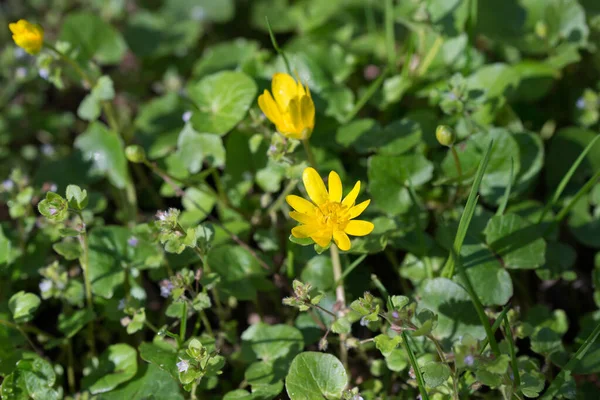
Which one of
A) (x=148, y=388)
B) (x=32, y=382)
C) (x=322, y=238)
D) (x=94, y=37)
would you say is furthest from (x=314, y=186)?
(x=94, y=37)

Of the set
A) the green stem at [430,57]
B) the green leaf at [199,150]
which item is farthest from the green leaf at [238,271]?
the green stem at [430,57]

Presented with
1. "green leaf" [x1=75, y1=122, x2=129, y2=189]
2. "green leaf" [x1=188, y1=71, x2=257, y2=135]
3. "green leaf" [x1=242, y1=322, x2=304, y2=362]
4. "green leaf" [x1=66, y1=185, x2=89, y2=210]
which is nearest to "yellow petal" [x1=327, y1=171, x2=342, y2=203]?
"green leaf" [x1=242, y1=322, x2=304, y2=362]

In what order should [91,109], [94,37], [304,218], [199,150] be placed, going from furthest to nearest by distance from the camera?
1. [94,37]
2. [91,109]
3. [199,150]
4. [304,218]

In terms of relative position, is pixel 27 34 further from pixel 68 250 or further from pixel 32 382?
pixel 32 382

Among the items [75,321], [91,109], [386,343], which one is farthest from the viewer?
[91,109]

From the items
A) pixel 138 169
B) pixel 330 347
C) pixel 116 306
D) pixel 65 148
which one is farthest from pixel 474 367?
pixel 65 148

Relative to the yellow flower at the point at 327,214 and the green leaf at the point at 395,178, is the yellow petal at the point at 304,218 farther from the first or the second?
the green leaf at the point at 395,178

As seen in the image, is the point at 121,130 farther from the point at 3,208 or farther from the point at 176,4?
the point at 176,4
